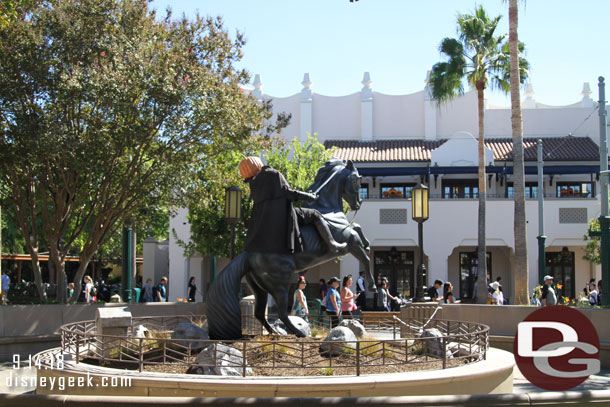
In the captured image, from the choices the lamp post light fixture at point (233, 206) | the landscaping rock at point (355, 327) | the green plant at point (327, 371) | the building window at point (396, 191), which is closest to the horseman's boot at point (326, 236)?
the landscaping rock at point (355, 327)

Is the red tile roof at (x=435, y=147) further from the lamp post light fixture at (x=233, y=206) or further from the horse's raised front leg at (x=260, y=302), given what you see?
the horse's raised front leg at (x=260, y=302)

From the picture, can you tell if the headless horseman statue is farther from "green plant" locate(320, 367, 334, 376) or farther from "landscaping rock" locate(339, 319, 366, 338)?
"green plant" locate(320, 367, 334, 376)

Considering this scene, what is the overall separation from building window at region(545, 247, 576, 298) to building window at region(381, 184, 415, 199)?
328 inches

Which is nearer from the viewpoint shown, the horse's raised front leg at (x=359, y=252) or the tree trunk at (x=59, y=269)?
the horse's raised front leg at (x=359, y=252)

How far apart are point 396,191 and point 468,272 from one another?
252 inches

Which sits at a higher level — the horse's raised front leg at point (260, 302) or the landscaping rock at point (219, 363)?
the horse's raised front leg at point (260, 302)

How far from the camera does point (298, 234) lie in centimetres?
1083

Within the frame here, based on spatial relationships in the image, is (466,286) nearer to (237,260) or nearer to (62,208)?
(62,208)

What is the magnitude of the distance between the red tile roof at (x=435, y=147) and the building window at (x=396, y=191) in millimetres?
1825

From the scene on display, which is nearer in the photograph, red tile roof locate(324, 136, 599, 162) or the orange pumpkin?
the orange pumpkin

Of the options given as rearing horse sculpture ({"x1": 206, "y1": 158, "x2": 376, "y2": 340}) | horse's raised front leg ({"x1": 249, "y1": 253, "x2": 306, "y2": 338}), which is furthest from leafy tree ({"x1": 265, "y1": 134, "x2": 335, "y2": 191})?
horse's raised front leg ({"x1": 249, "y1": 253, "x2": 306, "y2": 338})

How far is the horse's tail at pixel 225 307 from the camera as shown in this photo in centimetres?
1032

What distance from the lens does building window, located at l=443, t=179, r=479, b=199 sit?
37844 mm

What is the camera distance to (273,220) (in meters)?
10.7
